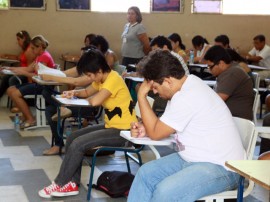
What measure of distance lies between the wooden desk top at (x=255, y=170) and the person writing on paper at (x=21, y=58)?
5.26 m

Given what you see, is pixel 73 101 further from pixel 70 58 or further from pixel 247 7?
pixel 247 7

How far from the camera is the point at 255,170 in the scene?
2.15 m

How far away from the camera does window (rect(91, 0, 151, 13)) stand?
8672 mm

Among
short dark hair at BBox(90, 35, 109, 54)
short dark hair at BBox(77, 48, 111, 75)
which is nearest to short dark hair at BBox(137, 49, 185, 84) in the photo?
short dark hair at BBox(77, 48, 111, 75)

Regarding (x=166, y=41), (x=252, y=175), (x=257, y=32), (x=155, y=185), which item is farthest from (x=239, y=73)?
(x=257, y=32)

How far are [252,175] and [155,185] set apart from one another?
870 millimetres

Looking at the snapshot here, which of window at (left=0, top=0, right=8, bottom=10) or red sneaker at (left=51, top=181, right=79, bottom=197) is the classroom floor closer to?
red sneaker at (left=51, top=181, right=79, bottom=197)

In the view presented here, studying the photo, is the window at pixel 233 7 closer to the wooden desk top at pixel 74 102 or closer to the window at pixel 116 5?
the window at pixel 116 5

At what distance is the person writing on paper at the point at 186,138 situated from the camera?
104 inches

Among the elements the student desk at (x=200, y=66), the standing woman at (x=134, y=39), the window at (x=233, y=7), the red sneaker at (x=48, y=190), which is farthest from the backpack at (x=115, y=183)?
the window at (x=233, y=7)

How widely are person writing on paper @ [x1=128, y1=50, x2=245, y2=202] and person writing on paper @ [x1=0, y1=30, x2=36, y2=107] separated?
4.50 metres

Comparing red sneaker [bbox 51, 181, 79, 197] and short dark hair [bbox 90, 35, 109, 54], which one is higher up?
short dark hair [bbox 90, 35, 109, 54]

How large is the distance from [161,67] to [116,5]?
608 centimetres

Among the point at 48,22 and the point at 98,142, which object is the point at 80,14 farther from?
the point at 98,142
